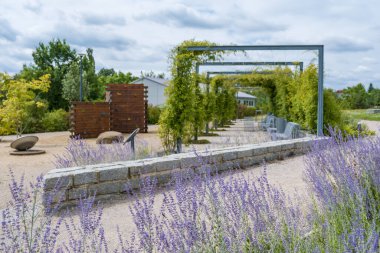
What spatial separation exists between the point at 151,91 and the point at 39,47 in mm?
11438

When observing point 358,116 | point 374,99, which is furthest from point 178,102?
point 374,99

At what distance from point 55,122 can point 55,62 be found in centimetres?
1400

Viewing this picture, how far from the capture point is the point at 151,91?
3788 centimetres

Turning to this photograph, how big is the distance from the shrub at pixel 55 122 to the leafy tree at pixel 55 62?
32.8 ft

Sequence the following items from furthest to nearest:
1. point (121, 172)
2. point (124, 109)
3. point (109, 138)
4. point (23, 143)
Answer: point (124, 109)
point (109, 138)
point (23, 143)
point (121, 172)

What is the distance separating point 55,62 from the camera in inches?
1222

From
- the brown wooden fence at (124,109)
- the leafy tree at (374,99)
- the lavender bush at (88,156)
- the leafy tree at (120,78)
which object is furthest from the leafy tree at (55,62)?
the leafy tree at (374,99)

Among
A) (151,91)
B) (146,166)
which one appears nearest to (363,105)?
(151,91)

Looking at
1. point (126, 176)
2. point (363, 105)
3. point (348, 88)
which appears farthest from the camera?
point (348, 88)

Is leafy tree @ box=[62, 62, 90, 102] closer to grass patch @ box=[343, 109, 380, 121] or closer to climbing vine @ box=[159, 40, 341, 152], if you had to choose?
climbing vine @ box=[159, 40, 341, 152]


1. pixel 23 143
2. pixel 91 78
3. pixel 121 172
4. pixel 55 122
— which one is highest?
pixel 91 78

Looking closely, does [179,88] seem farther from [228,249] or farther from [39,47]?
[39,47]

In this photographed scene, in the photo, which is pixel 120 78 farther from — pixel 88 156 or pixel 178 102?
pixel 88 156

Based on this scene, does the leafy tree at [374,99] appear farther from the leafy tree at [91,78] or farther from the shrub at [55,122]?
the shrub at [55,122]
